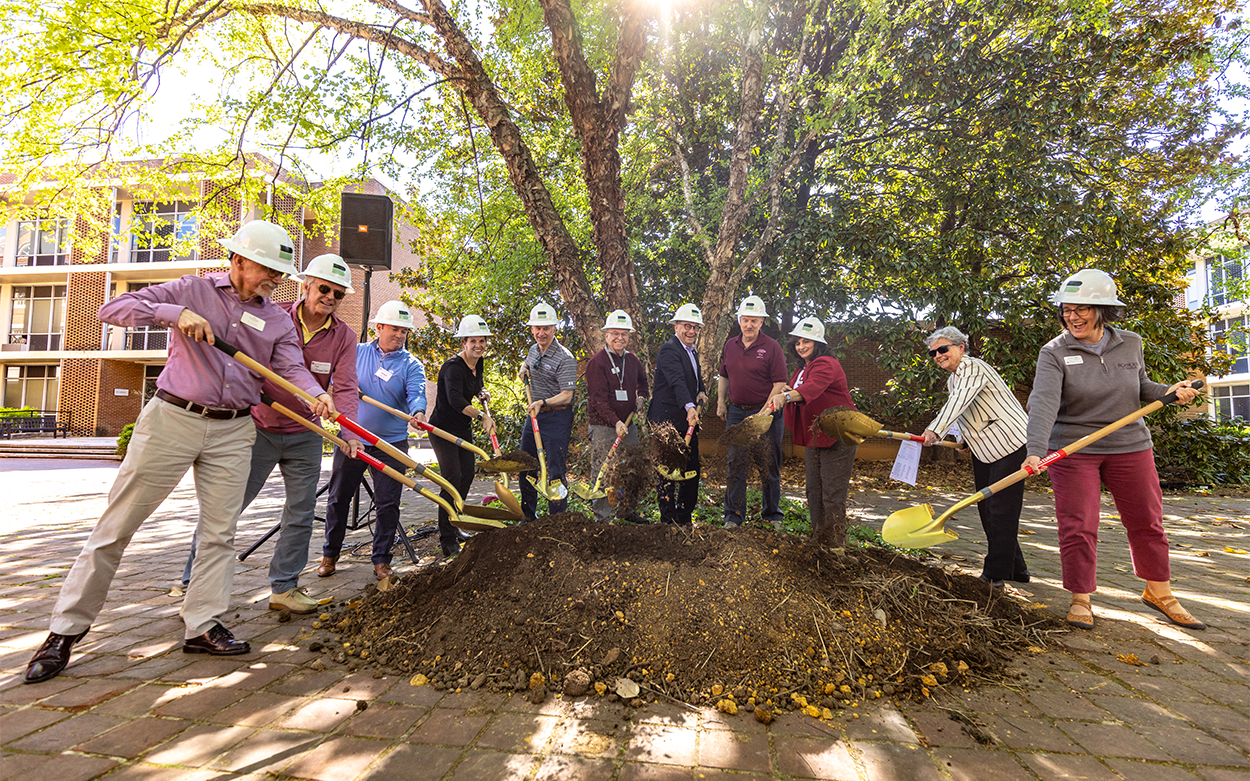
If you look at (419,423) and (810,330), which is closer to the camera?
(419,423)

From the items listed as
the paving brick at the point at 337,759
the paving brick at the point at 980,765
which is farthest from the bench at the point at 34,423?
the paving brick at the point at 980,765

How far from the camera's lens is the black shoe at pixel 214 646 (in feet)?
9.50

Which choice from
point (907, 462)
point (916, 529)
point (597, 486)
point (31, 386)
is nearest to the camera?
point (916, 529)

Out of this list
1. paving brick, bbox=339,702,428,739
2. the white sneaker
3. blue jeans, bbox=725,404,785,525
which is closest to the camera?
paving brick, bbox=339,702,428,739

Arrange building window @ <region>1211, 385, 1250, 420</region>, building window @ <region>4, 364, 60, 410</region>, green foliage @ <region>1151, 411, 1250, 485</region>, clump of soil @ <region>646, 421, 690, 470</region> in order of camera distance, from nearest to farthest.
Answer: clump of soil @ <region>646, 421, 690, 470</region>
green foliage @ <region>1151, 411, 1250, 485</region>
building window @ <region>4, 364, 60, 410</region>
building window @ <region>1211, 385, 1250, 420</region>

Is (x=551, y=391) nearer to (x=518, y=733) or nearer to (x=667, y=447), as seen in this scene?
(x=667, y=447)

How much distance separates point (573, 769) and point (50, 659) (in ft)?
8.15

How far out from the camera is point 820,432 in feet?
14.5

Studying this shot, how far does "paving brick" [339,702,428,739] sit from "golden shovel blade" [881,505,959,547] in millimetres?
2835

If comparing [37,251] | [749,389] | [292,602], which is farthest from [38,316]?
[749,389]

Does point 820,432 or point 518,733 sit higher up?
point 820,432

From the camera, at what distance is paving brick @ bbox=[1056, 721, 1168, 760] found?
6.86 feet

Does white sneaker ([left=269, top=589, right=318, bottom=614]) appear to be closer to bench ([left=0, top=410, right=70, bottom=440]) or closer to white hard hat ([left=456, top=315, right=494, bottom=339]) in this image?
white hard hat ([left=456, top=315, right=494, bottom=339])

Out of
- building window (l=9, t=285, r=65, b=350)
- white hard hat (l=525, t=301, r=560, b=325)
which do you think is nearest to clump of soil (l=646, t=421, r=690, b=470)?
white hard hat (l=525, t=301, r=560, b=325)
